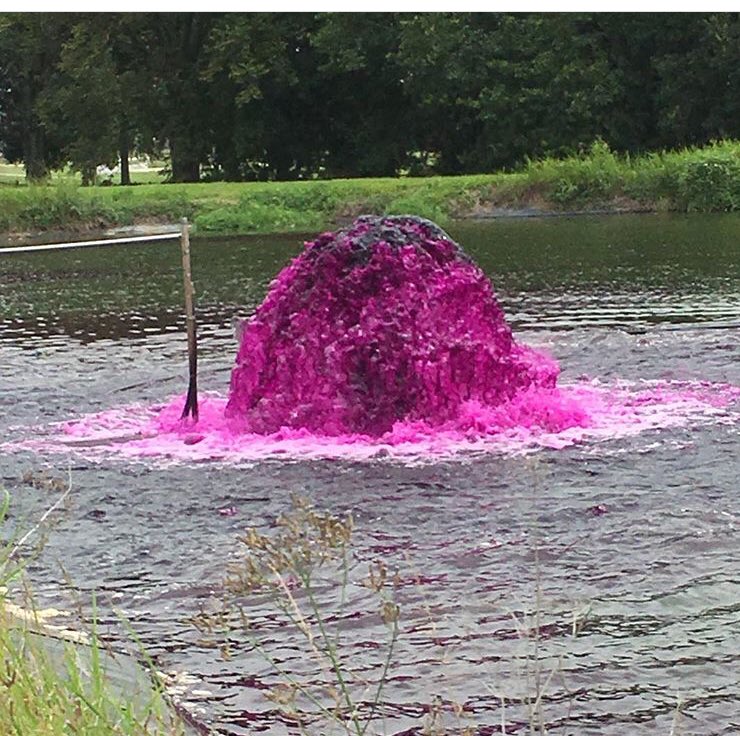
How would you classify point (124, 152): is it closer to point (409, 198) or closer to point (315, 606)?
point (409, 198)

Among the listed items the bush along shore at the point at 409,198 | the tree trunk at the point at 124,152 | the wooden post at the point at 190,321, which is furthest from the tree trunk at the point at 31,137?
the wooden post at the point at 190,321

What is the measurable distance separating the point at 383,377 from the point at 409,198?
28911 millimetres

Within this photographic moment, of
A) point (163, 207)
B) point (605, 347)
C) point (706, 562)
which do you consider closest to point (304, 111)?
point (163, 207)

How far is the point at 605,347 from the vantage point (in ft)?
49.7

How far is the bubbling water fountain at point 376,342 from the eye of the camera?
1066cm

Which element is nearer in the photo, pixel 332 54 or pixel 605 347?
pixel 605 347

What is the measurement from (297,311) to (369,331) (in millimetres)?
651

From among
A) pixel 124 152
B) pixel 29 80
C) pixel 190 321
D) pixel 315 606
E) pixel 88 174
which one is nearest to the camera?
pixel 315 606

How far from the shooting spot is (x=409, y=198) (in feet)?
129

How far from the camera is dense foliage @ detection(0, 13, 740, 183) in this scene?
5122 cm

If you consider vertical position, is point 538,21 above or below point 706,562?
above

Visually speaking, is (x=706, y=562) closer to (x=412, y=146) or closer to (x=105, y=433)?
(x=105, y=433)

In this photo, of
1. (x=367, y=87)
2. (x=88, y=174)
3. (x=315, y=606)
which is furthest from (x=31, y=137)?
(x=315, y=606)

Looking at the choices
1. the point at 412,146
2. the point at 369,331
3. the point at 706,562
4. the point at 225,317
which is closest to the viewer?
the point at 706,562
